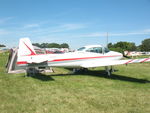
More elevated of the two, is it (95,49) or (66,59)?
(95,49)

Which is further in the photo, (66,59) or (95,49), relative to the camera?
(95,49)

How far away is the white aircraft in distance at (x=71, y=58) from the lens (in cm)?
905

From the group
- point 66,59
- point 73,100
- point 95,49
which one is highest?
point 95,49

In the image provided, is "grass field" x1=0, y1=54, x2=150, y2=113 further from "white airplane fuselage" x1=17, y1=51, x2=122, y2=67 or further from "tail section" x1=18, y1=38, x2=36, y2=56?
"tail section" x1=18, y1=38, x2=36, y2=56

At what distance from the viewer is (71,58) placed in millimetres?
10062

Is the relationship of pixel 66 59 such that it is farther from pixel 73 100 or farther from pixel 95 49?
pixel 73 100

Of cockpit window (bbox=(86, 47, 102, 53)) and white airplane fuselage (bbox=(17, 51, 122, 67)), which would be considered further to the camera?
cockpit window (bbox=(86, 47, 102, 53))

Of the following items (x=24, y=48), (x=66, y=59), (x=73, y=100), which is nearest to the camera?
(x=73, y=100)

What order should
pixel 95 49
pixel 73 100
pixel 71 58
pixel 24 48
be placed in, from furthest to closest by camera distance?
pixel 95 49
pixel 71 58
pixel 24 48
pixel 73 100

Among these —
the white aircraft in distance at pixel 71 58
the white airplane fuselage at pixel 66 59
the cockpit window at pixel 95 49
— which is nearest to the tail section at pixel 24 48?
the white aircraft in distance at pixel 71 58

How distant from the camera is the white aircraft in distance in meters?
9.05

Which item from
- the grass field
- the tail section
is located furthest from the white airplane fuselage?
the grass field

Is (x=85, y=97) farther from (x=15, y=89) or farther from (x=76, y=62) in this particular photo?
(x=76, y=62)

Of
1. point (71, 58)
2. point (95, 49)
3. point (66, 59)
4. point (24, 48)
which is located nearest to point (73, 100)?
point (66, 59)
